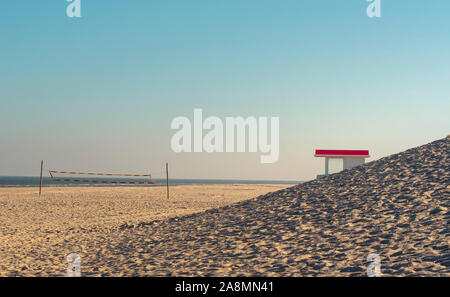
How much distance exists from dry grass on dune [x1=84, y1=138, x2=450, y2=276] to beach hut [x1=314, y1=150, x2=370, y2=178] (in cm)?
1675

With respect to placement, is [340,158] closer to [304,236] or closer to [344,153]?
[344,153]

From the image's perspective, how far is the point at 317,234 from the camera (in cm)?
867

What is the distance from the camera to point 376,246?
7.50 meters

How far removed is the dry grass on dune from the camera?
23.2ft

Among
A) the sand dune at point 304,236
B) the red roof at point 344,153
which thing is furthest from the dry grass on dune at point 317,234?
the red roof at point 344,153

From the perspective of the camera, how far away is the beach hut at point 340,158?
30219mm

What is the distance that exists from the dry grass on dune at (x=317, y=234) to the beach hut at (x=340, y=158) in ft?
54.9

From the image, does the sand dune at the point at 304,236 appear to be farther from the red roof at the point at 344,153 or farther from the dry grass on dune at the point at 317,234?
the red roof at the point at 344,153

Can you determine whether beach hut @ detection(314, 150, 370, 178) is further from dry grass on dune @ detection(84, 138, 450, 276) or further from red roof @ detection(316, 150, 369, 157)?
dry grass on dune @ detection(84, 138, 450, 276)

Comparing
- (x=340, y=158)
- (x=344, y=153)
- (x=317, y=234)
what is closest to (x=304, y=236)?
(x=317, y=234)

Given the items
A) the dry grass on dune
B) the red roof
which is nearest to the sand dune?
the dry grass on dune
